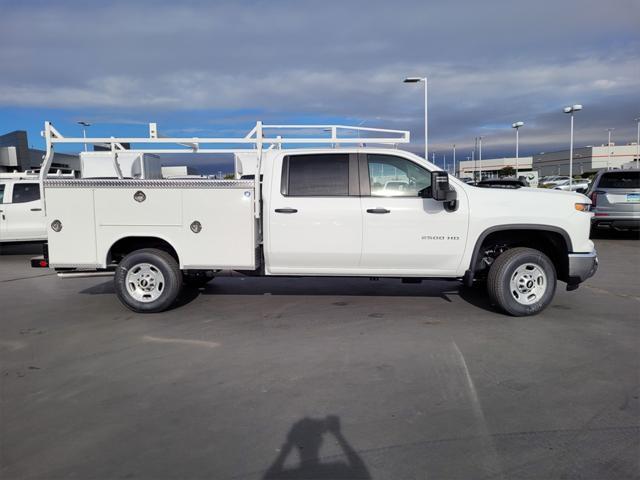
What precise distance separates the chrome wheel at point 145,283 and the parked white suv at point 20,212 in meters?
7.06

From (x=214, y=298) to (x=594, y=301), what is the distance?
17.8 ft

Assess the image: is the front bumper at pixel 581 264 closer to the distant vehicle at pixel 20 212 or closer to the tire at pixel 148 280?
the tire at pixel 148 280

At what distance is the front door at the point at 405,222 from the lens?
20.2 feet

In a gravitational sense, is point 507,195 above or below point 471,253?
above

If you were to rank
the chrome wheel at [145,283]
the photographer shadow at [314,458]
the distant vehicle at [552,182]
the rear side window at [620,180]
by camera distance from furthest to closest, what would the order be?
1. the distant vehicle at [552,182]
2. the rear side window at [620,180]
3. the chrome wheel at [145,283]
4. the photographer shadow at [314,458]

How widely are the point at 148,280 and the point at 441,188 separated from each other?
3.83 m

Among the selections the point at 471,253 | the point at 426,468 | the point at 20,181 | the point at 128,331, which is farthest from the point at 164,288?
the point at 20,181

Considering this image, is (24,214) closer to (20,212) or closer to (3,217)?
(20,212)

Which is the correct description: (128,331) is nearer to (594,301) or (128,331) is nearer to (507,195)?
(507,195)

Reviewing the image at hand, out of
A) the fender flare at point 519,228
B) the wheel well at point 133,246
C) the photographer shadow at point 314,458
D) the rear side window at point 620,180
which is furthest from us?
the rear side window at point 620,180

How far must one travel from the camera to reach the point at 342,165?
6355 mm

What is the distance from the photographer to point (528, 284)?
247 inches

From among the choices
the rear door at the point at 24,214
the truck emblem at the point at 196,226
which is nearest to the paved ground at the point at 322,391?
the truck emblem at the point at 196,226

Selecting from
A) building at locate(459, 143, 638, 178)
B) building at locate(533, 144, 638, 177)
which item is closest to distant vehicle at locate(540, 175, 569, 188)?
building at locate(459, 143, 638, 178)
